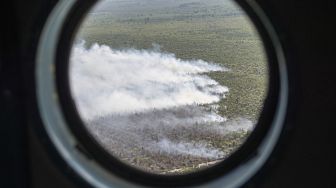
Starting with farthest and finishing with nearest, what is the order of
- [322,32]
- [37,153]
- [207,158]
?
[207,158], [37,153], [322,32]

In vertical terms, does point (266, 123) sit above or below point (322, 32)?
below

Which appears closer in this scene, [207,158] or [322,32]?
[322,32]

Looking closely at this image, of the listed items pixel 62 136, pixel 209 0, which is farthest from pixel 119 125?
pixel 209 0

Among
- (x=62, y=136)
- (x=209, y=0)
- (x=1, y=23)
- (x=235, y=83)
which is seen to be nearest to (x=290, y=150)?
(x=235, y=83)

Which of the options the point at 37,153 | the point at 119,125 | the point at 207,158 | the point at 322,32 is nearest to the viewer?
the point at 322,32

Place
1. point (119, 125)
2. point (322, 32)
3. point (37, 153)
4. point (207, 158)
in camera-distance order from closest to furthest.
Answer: point (322, 32), point (37, 153), point (207, 158), point (119, 125)

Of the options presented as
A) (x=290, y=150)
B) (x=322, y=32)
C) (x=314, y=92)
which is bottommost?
(x=290, y=150)

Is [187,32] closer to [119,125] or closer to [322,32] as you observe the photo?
[119,125]

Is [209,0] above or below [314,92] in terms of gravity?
above

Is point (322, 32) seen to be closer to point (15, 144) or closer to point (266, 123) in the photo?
point (266, 123)
